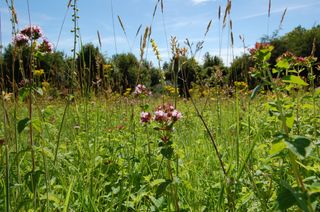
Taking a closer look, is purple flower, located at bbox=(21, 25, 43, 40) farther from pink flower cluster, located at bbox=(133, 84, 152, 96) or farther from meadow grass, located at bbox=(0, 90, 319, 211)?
pink flower cluster, located at bbox=(133, 84, 152, 96)

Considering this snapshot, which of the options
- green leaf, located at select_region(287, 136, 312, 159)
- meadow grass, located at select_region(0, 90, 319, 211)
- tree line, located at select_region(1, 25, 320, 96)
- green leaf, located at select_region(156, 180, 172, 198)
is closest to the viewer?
green leaf, located at select_region(287, 136, 312, 159)

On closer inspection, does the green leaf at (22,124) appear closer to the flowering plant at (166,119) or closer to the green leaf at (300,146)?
the flowering plant at (166,119)

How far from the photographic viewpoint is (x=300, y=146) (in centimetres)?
76

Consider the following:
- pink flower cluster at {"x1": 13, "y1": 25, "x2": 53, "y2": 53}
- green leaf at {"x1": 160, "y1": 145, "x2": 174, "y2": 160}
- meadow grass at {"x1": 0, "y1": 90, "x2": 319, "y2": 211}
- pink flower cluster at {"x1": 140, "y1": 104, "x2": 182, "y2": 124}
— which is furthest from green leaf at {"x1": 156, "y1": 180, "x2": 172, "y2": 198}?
pink flower cluster at {"x1": 13, "y1": 25, "x2": 53, "y2": 53}

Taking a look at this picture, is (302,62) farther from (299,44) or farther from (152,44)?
(299,44)

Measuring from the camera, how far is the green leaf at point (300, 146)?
0.73 m

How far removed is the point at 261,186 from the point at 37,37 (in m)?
1.48

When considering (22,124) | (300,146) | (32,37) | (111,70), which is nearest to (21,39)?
(32,37)

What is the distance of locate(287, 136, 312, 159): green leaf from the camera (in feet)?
2.41

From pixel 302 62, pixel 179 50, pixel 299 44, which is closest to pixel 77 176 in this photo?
pixel 179 50

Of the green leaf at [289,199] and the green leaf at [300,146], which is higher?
the green leaf at [300,146]

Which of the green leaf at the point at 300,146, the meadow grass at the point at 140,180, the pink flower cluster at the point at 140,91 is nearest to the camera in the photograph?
the green leaf at the point at 300,146

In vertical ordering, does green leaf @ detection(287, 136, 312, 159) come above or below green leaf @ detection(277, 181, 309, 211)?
above

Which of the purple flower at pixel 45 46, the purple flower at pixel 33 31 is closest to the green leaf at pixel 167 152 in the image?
the purple flower at pixel 45 46
